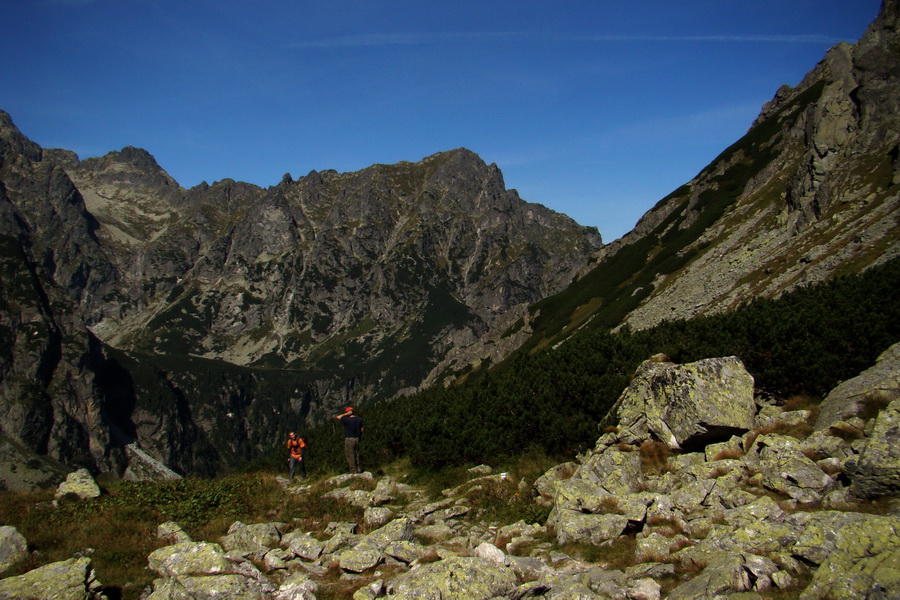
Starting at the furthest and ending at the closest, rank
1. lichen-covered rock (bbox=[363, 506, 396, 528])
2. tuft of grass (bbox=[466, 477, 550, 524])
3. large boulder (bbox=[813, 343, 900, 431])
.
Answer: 1. lichen-covered rock (bbox=[363, 506, 396, 528])
2. tuft of grass (bbox=[466, 477, 550, 524])
3. large boulder (bbox=[813, 343, 900, 431])

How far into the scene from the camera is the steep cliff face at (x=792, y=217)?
1804 inches

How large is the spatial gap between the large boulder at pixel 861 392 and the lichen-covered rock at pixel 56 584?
54.3ft

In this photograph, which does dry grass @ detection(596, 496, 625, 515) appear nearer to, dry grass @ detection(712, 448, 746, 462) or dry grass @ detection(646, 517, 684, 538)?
dry grass @ detection(646, 517, 684, 538)

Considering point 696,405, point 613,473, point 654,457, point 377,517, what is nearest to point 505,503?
point 613,473

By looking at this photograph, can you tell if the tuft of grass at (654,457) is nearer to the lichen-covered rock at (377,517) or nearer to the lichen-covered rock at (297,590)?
the lichen-covered rock at (377,517)

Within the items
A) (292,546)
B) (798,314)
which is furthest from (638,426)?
(292,546)

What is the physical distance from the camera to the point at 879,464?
33.5ft

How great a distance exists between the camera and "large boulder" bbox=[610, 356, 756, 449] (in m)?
15.0

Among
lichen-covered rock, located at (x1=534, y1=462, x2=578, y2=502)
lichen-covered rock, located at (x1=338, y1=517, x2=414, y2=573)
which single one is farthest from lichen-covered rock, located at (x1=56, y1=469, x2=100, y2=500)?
lichen-covered rock, located at (x1=534, y1=462, x2=578, y2=502)

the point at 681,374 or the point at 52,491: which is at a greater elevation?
the point at 681,374

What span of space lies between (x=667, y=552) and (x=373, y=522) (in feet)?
26.6

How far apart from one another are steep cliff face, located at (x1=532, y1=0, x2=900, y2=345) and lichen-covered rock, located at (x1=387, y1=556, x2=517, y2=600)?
36690mm

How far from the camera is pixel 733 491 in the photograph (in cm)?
1216

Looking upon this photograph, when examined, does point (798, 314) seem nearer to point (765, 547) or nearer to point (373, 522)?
point (765, 547)
